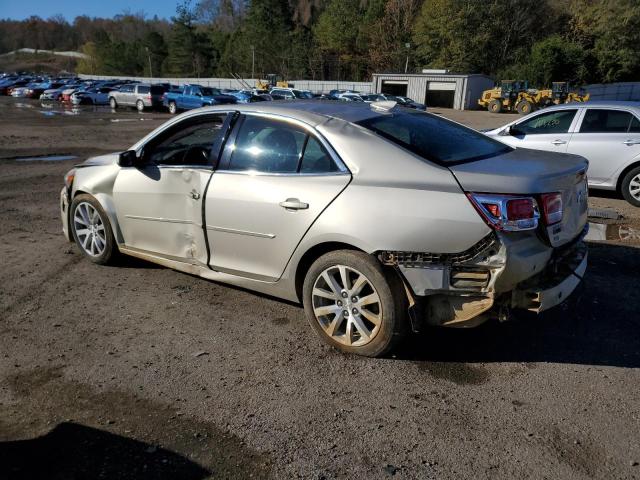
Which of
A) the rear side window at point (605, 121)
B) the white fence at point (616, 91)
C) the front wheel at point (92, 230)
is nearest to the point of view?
the front wheel at point (92, 230)

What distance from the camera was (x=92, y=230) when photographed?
5262 mm

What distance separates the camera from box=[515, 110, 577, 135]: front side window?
863 centimetres

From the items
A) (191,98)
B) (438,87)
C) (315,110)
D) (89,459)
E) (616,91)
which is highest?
(616,91)

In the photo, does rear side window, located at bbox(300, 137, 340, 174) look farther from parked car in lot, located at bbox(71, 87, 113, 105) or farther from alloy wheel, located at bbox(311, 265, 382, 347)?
parked car in lot, located at bbox(71, 87, 113, 105)

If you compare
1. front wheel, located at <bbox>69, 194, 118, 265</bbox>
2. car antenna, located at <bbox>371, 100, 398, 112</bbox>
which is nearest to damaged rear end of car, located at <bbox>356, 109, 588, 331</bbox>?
car antenna, located at <bbox>371, 100, 398, 112</bbox>

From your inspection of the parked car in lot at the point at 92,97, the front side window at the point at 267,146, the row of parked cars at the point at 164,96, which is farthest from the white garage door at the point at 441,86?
the front side window at the point at 267,146

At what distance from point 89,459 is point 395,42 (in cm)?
8924

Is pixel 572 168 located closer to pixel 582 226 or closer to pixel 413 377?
pixel 582 226

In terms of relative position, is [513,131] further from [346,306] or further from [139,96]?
[139,96]

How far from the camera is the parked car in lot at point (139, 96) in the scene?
1446 inches

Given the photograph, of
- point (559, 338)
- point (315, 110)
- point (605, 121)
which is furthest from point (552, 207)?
point (605, 121)

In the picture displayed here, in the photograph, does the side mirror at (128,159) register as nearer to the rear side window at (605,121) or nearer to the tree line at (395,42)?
the rear side window at (605,121)

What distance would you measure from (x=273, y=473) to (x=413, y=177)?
190cm

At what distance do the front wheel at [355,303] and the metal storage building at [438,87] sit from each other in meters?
58.2
